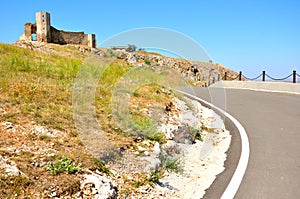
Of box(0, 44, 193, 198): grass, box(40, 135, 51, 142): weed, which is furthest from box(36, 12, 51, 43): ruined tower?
box(40, 135, 51, 142): weed

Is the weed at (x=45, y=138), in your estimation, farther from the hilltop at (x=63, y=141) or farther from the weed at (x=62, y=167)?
the weed at (x=62, y=167)

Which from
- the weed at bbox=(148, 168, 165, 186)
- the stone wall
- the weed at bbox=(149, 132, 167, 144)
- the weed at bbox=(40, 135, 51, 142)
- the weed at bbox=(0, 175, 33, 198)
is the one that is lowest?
the weed at bbox=(148, 168, 165, 186)

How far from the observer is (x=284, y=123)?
33.4ft

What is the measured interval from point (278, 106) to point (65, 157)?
11.5 meters

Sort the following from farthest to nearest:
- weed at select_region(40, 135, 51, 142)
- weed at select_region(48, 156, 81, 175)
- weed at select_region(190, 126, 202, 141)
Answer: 1. weed at select_region(190, 126, 202, 141)
2. weed at select_region(40, 135, 51, 142)
3. weed at select_region(48, 156, 81, 175)

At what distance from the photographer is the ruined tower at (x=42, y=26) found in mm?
57031

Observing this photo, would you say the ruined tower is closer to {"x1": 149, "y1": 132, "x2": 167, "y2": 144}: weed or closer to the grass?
the grass

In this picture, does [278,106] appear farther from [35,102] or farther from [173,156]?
[35,102]

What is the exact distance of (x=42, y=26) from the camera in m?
57.3

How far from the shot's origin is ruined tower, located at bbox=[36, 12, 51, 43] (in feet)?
187

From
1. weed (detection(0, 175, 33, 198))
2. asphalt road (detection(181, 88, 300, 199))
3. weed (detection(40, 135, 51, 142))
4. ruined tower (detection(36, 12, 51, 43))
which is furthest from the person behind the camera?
ruined tower (detection(36, 12, 51, 43))

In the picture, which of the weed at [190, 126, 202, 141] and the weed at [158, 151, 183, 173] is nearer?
the weed at [158, 151, 183, 173]

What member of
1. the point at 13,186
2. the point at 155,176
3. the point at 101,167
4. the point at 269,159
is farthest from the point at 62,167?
the point at 269,159

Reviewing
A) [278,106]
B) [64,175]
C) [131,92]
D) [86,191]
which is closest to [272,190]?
[86,191]
